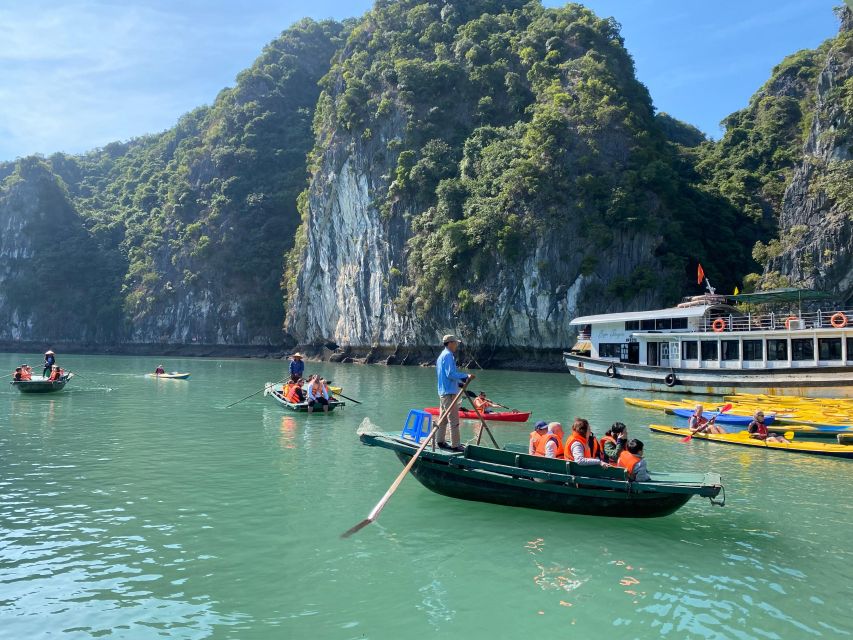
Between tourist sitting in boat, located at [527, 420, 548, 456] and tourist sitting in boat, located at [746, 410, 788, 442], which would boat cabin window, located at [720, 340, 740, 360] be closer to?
tourist sitting in boat, located at [746, 410, 788, 442]

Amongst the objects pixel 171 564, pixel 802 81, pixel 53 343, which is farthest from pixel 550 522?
pixel 53 343

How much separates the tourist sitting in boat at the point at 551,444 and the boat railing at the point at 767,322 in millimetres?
23137

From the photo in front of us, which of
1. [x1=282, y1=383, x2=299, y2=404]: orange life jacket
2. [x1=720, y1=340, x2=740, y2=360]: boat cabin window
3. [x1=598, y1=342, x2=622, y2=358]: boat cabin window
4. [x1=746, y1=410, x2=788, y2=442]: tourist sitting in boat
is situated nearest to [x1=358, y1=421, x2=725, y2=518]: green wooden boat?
[x1=746, y1=410, x2=788, y2=442]: tourist sitting in boat

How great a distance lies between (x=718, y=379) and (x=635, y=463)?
24.1 meters

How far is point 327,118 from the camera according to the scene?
257 feet

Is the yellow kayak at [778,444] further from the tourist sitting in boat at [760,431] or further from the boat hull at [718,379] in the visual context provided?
the boat hull at [718,379]

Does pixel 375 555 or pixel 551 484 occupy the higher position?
pixel 551 484

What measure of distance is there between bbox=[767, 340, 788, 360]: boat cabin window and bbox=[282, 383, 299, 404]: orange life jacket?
2258cm

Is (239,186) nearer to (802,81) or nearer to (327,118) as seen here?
(327,118)

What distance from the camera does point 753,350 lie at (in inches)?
1225

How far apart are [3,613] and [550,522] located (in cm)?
770

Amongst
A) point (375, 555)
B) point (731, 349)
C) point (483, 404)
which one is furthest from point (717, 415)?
point (375, 555)

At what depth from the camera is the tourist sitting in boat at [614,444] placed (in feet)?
37.0

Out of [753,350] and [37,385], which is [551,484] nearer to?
[753,350]
